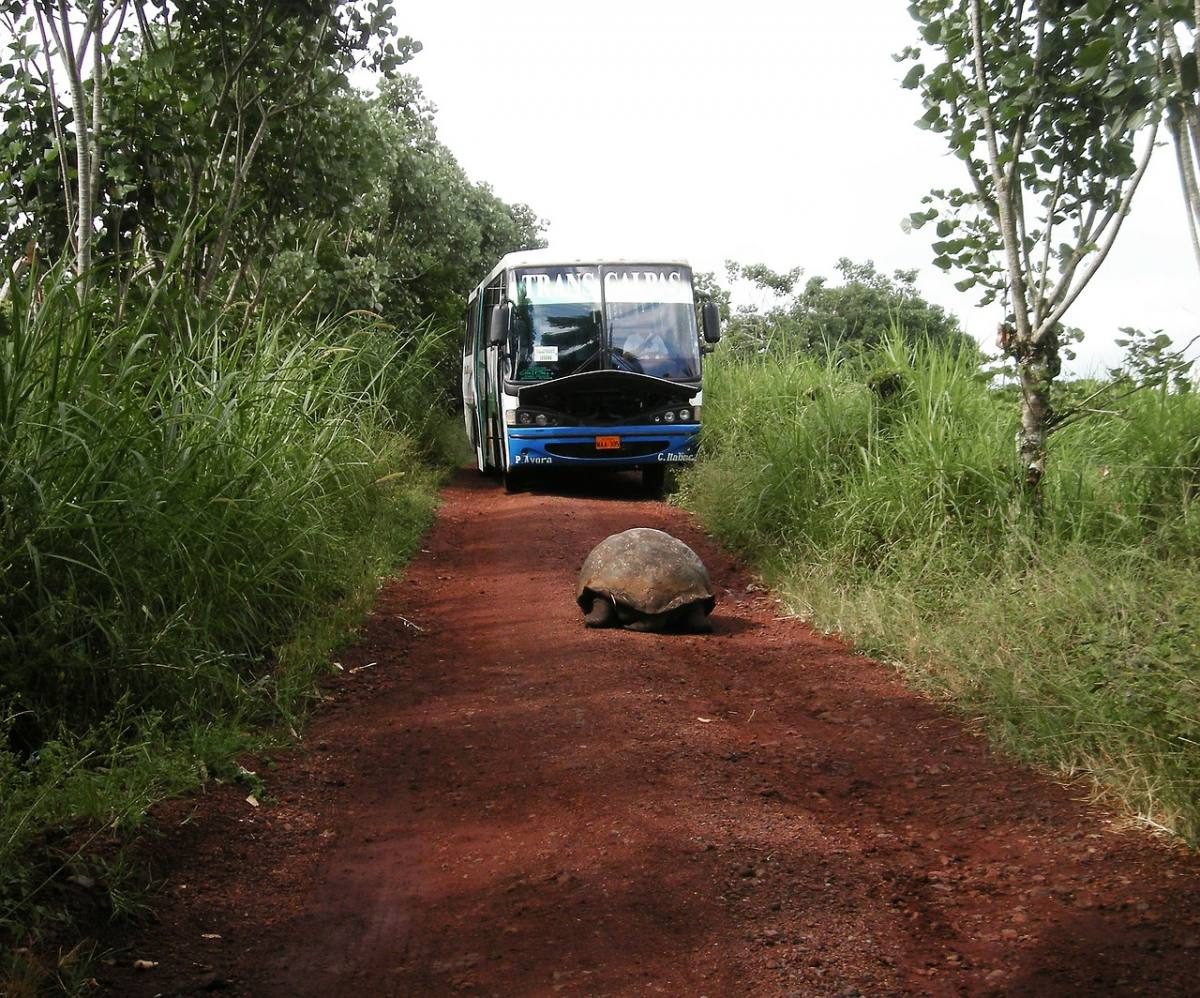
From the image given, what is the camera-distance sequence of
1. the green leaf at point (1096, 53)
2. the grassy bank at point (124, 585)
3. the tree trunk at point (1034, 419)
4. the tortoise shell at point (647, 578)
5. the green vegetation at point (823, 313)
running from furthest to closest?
1. the green vegetation at point (823, 313)
2. the tortoise shell at point (647, 578)
3. the tree trunk at point (1034, 419)
4. the green leaf at point (1096, 53)
5. the grassy bank at point (124, 585)

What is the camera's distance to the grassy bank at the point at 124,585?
13.9ft

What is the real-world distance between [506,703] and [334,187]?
20.1ft

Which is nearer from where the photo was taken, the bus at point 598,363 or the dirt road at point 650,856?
the dirt road at point 650,856

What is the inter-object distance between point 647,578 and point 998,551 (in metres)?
1.96

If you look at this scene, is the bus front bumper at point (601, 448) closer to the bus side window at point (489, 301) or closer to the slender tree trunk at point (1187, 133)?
the bus side window at point (489, 301)

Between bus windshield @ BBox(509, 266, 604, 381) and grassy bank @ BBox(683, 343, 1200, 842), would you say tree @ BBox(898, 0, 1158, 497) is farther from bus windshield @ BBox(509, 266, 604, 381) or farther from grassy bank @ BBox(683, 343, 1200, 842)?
bus windshield @ BBox(509, 266, 604, 381)

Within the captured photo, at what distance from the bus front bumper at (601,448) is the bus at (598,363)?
0.4 inches

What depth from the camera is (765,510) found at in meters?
9.80

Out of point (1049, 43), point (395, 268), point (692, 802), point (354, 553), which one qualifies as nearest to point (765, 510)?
point (354, 553)

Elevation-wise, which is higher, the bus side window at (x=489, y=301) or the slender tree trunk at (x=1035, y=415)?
the bus side window at (x=489, y=301)

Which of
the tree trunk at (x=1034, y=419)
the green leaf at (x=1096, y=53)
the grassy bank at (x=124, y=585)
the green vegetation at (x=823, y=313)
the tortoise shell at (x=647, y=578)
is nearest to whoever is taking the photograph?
the grassy bank at (x=124, y=585)

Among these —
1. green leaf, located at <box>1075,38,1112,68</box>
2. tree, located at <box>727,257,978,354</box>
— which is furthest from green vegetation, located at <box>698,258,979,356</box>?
green leaf, located at <box>1075,38,1112,68</box>

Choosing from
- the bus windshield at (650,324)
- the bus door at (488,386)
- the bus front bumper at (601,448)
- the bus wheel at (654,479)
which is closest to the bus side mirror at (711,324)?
the bus windshield at (650,324)

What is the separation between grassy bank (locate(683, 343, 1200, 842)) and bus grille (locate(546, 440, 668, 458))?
256 centimetres
